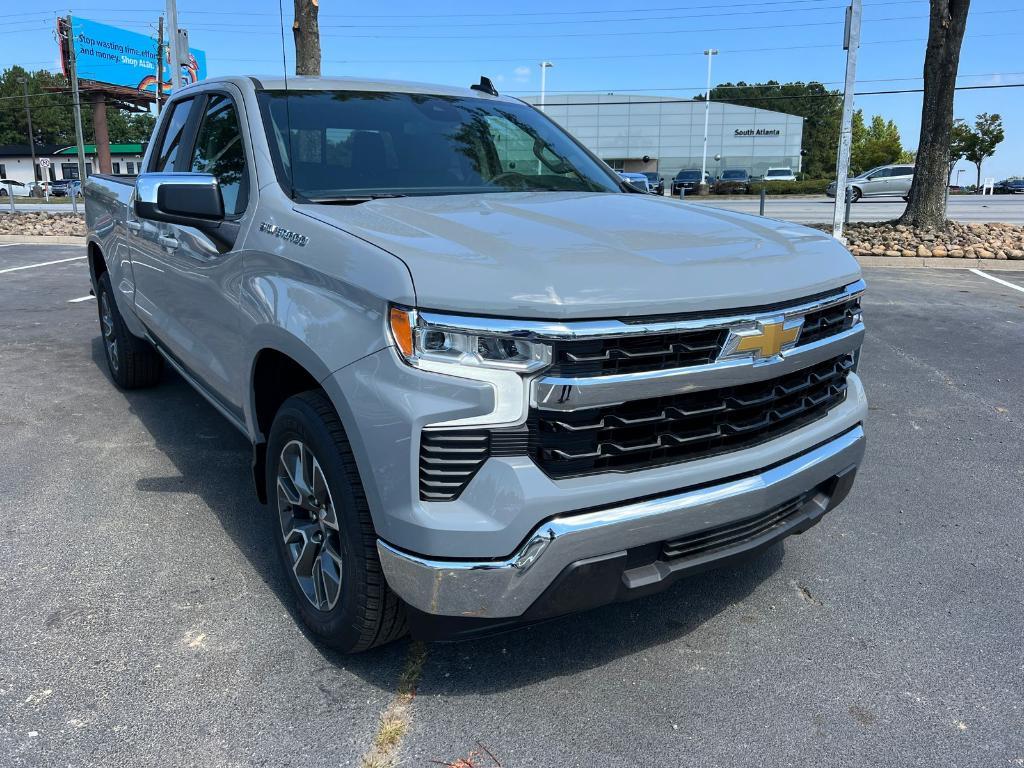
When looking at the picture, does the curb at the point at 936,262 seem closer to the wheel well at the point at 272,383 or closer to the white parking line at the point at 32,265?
the wheel well at the point at 272,383

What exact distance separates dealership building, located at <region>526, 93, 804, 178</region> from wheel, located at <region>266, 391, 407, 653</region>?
6454 cm

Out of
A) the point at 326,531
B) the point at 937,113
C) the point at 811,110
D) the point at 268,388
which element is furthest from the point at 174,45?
the point at 811,110

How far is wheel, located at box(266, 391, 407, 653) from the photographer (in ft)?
7.68

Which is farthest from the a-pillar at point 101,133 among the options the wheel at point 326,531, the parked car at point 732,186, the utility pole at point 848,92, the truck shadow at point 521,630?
the wheel at point 326,531

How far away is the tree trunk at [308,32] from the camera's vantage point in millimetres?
12125

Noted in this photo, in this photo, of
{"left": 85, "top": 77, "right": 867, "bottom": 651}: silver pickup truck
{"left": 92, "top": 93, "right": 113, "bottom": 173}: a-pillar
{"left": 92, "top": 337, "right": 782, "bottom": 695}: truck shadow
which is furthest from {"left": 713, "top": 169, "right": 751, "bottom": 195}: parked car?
{"left": 85, "top": 77, "right": 867, "bottom": 651}: silver pickup truck

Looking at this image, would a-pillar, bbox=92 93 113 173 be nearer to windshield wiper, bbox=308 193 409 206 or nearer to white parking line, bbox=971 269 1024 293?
white parking line, bbox=971 269 1024 293

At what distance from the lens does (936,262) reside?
12961 mm

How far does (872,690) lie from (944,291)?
8991 mm

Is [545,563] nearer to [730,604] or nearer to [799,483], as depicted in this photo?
[799,483]

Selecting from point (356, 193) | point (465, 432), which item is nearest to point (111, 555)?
point (356, 193)

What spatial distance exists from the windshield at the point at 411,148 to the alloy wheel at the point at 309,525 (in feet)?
3.23

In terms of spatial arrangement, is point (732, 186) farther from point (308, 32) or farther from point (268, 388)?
point (268, 388)

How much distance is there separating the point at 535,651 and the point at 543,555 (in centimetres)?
81
